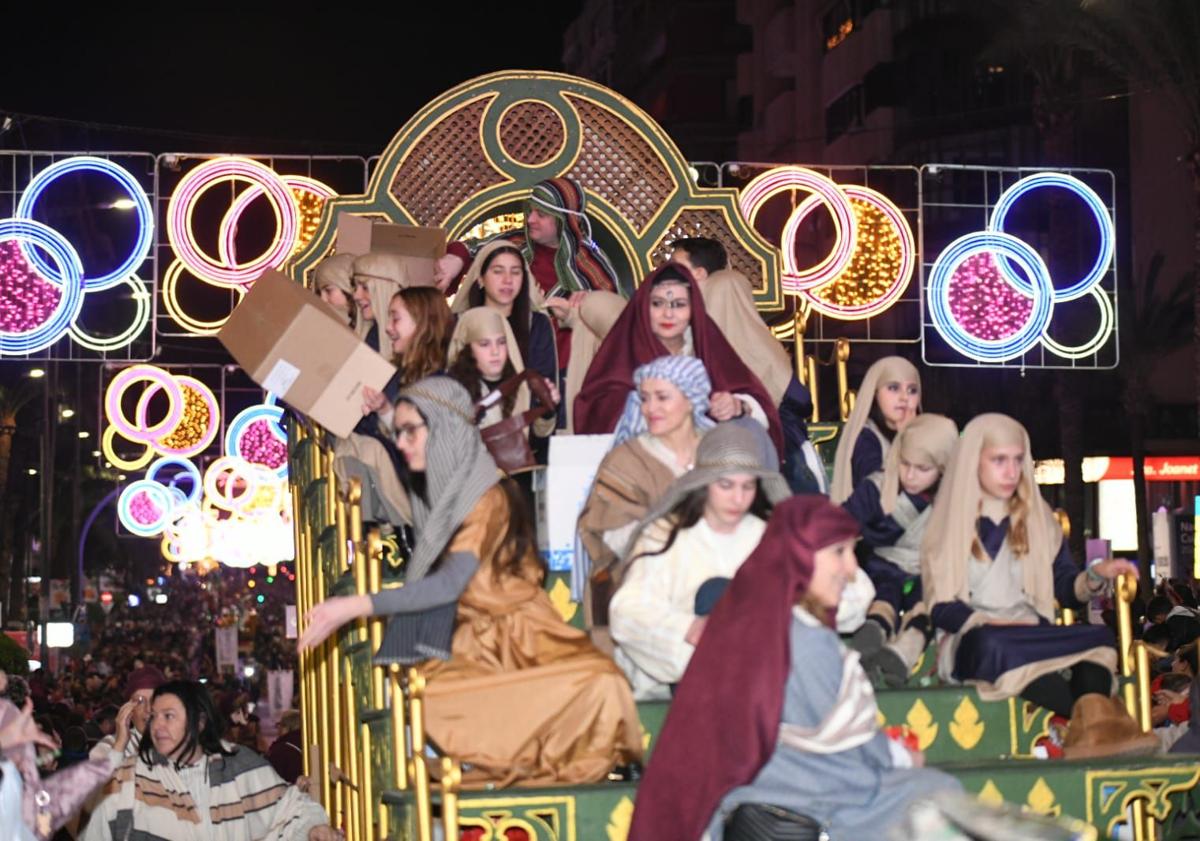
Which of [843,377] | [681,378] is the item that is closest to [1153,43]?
[843,377]

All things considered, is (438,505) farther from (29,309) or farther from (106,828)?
(29,309)

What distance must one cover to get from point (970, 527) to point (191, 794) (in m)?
3.78

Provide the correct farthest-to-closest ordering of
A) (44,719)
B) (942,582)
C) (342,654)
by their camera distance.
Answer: (44,719), (342,654), (942,582)

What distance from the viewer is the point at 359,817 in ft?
31.8

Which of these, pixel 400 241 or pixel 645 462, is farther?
pixel 400 241

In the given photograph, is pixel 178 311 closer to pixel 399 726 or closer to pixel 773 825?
pixel 399 726

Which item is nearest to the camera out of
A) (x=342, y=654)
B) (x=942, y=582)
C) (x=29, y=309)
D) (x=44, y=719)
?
(x=942, y=582)

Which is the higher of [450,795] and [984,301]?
→ [984,301]

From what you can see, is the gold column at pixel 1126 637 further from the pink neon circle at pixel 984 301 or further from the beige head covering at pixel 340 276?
the pink neon circle at pixel 984 301

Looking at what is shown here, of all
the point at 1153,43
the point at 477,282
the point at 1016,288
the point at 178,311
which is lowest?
the point at 477,282

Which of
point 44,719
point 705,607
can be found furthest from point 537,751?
point 44,719

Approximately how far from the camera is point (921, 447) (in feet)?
33.4

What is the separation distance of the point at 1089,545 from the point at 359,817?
1749 centimetres

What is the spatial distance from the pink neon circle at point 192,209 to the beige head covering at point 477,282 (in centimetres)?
373
